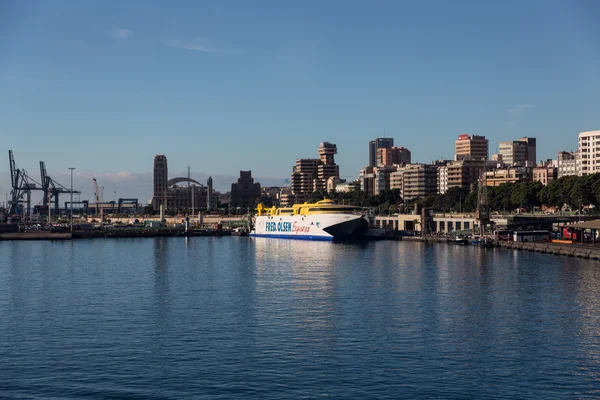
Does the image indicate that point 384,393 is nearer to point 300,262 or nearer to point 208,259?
point 300,262

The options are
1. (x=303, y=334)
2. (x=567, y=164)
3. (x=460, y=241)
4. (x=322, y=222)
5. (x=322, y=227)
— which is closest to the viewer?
(x=303, y=334)

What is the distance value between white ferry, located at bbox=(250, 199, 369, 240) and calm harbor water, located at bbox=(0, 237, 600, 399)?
170 ft

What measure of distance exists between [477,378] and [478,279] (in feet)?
104

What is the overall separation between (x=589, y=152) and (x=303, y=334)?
157m

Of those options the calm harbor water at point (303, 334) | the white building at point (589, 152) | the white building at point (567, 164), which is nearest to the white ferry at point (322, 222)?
the calm harbor water at point (303, 334)

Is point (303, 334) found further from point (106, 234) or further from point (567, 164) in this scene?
point (567, 164)

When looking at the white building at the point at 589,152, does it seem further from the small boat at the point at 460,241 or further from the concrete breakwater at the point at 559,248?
the concrete breakwater at the point at 559,248

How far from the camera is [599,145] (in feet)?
572

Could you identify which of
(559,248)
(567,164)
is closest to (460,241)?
(559,248)

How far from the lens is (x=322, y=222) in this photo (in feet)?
399

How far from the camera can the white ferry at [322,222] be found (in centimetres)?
11988

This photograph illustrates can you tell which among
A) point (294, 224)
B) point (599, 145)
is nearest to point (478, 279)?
point (294, 224)

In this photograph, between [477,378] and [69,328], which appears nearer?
[477,378]

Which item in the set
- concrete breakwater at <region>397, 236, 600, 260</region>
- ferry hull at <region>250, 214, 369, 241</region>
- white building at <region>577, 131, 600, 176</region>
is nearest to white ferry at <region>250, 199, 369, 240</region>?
ferry hull at <region>250, 214, 369, 241</region>
